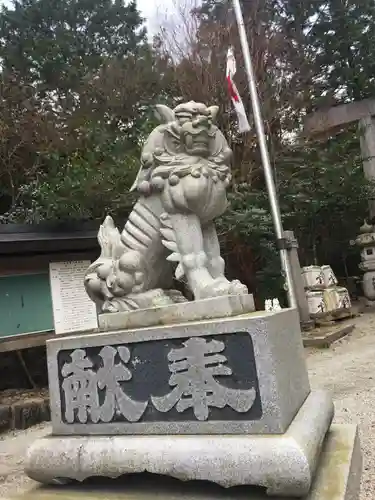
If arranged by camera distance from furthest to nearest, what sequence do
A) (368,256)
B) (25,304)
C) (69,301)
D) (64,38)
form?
(64,38), (368,256), (69,301), (25,304)

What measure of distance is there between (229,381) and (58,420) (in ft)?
3.06

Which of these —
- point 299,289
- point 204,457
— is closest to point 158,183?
point 204,457

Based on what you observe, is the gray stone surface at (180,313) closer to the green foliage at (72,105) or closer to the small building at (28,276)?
the small building at (28,276)

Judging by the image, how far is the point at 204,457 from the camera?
78.0 inches

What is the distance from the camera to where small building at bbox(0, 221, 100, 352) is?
5055 mm

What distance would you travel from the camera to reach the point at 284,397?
2.08 meters

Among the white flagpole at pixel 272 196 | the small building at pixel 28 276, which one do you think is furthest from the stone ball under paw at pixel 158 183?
the white flagpole at pixel 272 196

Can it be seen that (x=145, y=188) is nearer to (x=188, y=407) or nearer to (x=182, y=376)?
(x=182, y=376)

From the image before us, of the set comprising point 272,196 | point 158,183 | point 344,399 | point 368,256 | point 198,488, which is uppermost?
point 272,196

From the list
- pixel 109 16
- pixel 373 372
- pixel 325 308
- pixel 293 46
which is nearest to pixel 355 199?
pixel 325 308

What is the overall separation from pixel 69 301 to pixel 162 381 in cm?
345

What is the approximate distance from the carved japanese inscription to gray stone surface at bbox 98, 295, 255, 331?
150 mm

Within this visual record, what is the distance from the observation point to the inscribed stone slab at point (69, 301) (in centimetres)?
538

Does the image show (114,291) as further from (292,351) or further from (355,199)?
(355,199)
